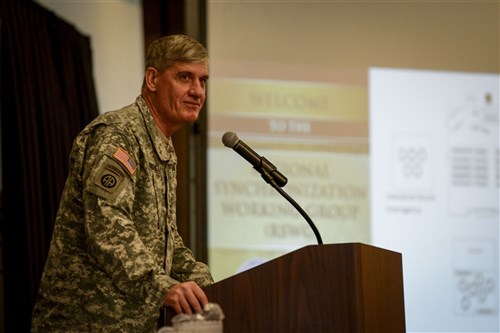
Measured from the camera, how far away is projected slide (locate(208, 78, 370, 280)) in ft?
16.6

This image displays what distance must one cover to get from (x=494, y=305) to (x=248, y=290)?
3.02 m

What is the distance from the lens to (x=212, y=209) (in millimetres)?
5129

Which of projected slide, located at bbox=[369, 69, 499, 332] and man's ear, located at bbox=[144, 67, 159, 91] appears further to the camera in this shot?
projected slide, located at bbox=[369, 69, 499, 332]

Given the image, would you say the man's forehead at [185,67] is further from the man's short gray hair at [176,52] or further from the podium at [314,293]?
the podium at [314,293]

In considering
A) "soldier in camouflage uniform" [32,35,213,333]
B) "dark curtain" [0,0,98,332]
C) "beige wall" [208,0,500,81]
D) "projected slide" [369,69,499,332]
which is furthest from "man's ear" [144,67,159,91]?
"projected slide" [369,69,499,332]

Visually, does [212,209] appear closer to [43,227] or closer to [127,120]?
[43,227]

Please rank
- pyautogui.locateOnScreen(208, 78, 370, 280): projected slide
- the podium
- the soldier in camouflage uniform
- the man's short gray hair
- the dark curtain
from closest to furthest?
1. the podium
2. the soldier in camouflage uniform
3. the man's short gray hair
4. the dark curtain
5. pyautogui.locateOnScreen(208, 78, 370, 280): projected slide

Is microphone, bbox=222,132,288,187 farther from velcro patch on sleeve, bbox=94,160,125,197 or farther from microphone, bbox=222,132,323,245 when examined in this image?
velcro patch on sleeve, bbox=94,160,125,197

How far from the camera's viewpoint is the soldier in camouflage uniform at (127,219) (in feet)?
8.12

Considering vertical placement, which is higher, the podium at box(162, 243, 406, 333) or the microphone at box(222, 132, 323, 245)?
the microphone at box(222, 132, 323, 245)

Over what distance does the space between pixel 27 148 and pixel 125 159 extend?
2174 mm

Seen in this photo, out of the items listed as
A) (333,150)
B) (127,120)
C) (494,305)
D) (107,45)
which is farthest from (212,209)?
(127,120)

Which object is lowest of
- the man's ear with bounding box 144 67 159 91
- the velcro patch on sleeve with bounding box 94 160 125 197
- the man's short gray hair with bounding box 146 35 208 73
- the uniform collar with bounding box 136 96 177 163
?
the velcro patch on sleeve with bounding box 94 160 125 197

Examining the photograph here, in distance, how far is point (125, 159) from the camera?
2607 mm
